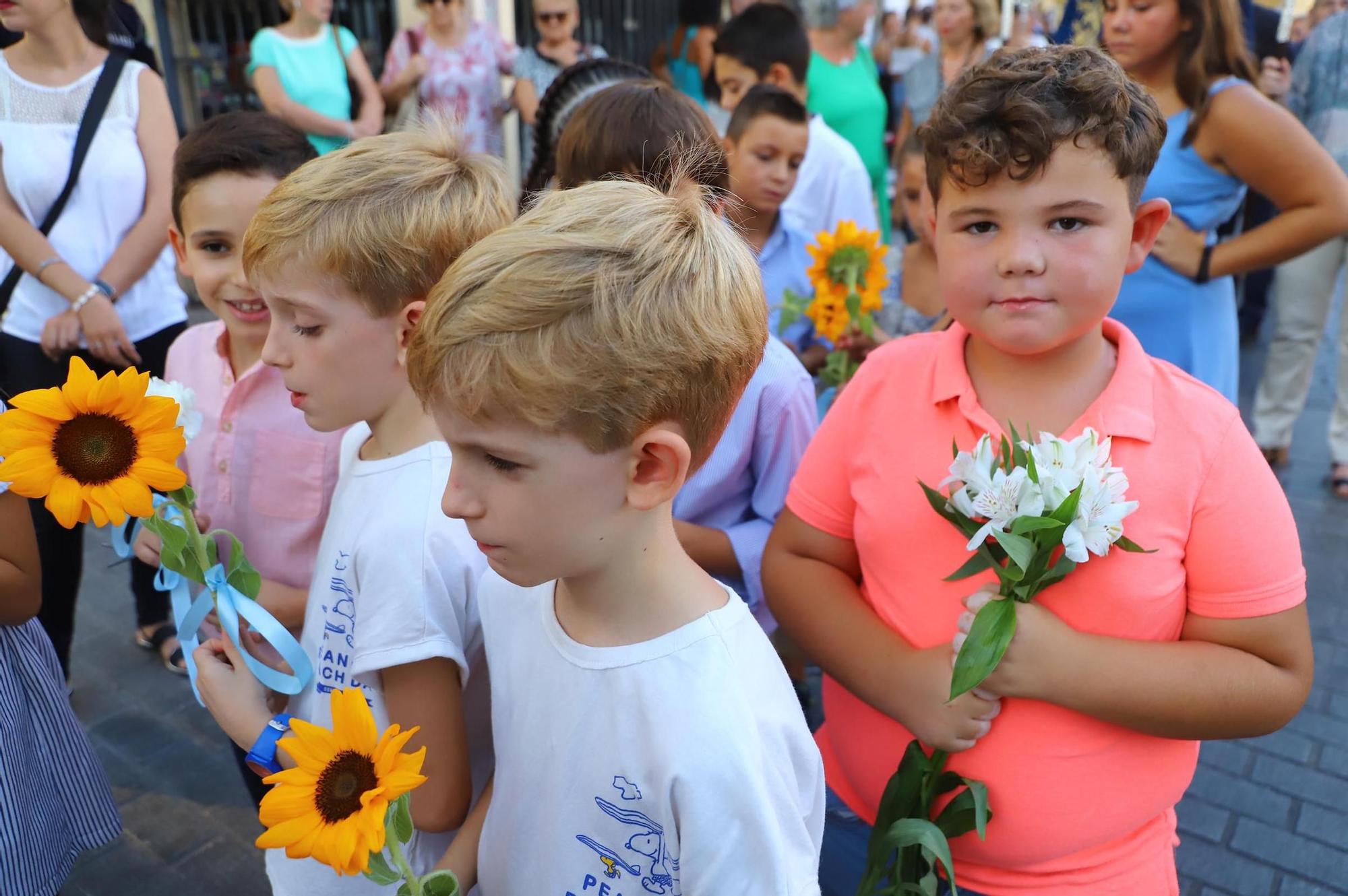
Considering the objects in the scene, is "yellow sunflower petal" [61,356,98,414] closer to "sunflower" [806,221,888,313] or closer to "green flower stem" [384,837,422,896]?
"green flower stem" [384,837,422,896]

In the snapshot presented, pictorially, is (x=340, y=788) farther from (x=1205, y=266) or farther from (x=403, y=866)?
(x=1205, y=266)

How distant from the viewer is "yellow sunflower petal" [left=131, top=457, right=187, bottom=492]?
4.55ft

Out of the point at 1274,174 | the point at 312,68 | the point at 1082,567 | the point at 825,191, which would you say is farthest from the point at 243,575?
the point at 312,68

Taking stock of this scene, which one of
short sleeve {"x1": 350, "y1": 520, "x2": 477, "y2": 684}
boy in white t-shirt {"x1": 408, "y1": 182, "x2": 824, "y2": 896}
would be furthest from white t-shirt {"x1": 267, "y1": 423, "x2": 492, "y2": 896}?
boy in white t-shirt {"x1": 408, "y1": 182, "x2": 824, "y2": 896}

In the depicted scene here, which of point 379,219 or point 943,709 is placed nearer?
point 943,709

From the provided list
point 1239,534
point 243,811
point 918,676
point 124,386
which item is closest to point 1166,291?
point 1239,534

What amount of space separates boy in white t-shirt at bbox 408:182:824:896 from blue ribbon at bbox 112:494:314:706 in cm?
48

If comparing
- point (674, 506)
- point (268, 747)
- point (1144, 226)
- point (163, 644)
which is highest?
point (1144, 226)

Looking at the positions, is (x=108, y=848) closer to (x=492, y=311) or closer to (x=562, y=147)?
(x=562, y=147)

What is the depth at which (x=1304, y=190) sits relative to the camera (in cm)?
278

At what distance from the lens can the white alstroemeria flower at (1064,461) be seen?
1352mm

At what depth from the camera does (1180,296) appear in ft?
8.91

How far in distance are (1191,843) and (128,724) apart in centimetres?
355

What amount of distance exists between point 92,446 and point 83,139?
243cm
